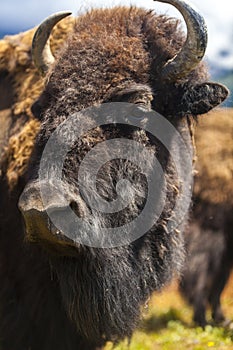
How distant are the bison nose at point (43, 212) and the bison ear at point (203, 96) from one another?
1.47 m

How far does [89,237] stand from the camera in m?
4.05

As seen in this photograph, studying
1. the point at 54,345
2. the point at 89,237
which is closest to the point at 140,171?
the point at 89,237

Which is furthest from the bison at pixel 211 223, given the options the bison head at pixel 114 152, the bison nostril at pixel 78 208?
the bison nostril at pixel 78 208

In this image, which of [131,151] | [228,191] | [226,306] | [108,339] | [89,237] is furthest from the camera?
[226,306]

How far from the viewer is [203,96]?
481cm


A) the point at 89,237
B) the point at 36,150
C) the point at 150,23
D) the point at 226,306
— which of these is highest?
the point at 150,23

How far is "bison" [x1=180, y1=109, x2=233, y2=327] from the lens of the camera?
7.61 meters

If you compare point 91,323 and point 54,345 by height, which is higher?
point 91,323

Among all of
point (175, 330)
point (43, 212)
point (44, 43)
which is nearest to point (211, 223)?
point (175, 330)

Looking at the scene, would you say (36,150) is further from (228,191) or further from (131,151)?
(228,191)

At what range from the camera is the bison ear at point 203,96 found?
4.81 meters

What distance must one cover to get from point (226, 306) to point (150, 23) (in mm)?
5285

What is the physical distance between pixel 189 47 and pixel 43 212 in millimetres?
1738

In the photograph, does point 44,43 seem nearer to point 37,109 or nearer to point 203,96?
Result: point 37,109
